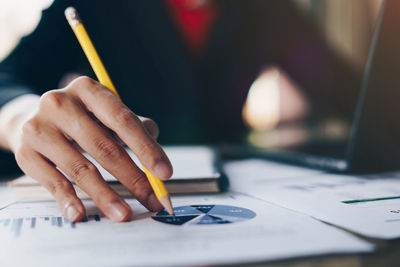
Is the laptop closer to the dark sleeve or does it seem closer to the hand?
the hand

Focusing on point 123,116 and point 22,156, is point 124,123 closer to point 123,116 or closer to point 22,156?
point 123,116

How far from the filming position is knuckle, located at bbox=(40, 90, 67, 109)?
356 mm

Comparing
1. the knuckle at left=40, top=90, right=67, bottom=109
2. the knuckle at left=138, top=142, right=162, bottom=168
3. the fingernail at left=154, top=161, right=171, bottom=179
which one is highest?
the knuckle at left=40, top=90, right=67, bottom=109

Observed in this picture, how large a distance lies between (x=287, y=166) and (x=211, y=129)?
0.57 metres

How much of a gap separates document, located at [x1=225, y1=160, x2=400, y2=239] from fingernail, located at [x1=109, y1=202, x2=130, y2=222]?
165 mm

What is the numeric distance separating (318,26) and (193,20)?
0.57 m

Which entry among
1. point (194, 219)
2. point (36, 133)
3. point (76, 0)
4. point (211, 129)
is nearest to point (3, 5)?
point (76, 0)

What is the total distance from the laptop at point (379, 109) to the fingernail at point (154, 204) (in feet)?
1.01

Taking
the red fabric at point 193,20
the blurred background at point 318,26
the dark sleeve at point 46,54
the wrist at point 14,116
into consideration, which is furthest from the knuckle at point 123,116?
the red fabric at point 193,20

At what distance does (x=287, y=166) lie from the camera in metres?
0.64

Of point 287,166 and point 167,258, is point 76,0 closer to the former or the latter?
point 287,166

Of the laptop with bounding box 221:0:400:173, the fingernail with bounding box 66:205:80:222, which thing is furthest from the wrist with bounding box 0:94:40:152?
the laptop with bounding box 221:0:400:173

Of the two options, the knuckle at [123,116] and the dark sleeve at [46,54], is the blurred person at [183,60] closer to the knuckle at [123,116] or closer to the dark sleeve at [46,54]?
the dark sleeve at [46,54]

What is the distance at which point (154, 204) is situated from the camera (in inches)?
13.4
